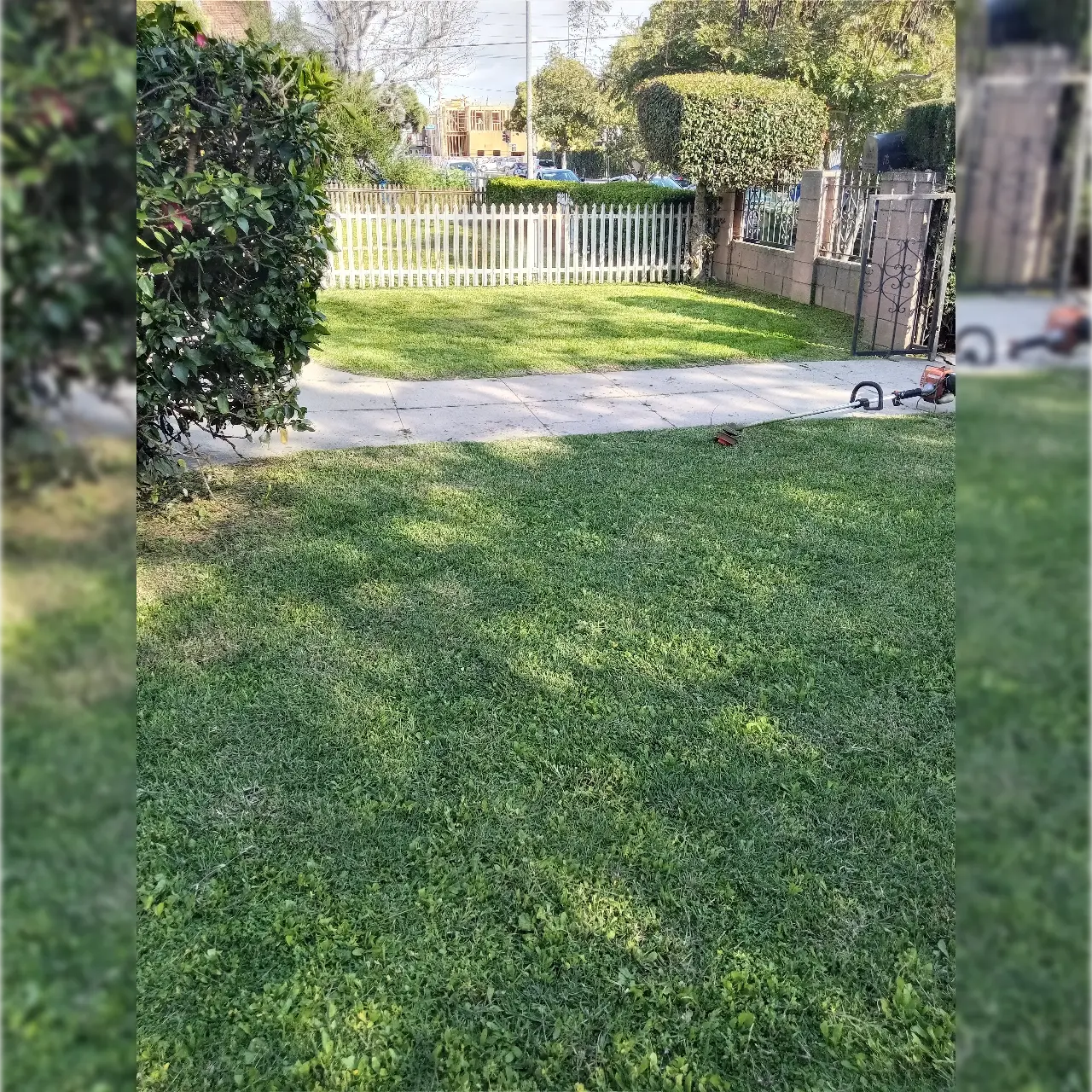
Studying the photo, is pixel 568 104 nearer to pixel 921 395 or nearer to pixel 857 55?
pixel 857 55

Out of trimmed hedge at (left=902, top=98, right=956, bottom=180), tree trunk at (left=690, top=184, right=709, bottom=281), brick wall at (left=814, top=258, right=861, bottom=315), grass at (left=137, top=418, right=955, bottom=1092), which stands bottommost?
grass at (left=137, top=418, right=955, bottom=1092)

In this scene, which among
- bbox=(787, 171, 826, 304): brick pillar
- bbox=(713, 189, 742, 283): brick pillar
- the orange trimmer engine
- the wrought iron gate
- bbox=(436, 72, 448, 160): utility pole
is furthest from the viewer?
bbox=(436, 72, 448, 160): utility pole

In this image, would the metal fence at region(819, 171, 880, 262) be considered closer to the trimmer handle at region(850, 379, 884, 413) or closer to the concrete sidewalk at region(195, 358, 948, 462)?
the concrete sidewalk at region(195, 358, 948, 462)

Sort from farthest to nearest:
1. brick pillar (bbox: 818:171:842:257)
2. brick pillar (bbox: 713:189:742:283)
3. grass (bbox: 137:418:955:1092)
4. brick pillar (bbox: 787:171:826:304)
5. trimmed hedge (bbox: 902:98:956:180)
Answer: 1. brick pillar (bbox: 713:189:742:283)
2. trimmed hedge (bbox: 902:98:956:180)
3. brick pillar (bbox: 787:171:826:304)
4. brick pillar (bbox: 818:171:842:257)
5. grass (bbox: 137:418:955:1092)

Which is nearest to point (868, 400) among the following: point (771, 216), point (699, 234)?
point (771, 216)

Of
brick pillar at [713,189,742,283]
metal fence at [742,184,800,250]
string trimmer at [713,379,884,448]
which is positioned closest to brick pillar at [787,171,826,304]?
metal fence at [742,184,800,250]

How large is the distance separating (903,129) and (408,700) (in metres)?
15.1

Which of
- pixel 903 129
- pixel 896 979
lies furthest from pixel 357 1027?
pixel 903 129

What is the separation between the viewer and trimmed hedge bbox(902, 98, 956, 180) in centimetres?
1277

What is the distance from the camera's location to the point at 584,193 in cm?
1873

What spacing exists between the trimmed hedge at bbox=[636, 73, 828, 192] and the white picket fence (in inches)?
54.4
